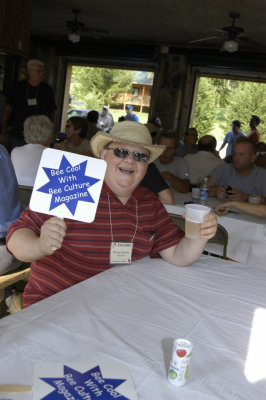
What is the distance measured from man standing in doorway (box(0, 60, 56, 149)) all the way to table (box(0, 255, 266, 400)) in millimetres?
4405

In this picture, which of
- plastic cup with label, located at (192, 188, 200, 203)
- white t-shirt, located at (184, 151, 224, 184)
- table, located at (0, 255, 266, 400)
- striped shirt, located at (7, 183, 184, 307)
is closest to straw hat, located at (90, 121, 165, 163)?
striped shirt, located at (7, 183, 184, 307)

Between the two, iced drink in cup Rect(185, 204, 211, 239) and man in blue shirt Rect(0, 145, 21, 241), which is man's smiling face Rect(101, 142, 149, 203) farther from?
man in blue shirt Rect(0, 145, 21, 241)

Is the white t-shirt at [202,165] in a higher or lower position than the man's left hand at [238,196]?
higher

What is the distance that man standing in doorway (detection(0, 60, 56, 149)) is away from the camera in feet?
18.1

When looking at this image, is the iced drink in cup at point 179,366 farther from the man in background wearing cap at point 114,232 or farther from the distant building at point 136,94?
the distant building at point 136,94

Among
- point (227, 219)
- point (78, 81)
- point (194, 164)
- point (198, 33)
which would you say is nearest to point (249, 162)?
point (227, 219)

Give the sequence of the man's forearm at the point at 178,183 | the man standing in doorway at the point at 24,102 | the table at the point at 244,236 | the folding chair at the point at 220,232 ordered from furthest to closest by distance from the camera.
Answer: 1. the man standing in doorway at the point at 24,102
2. the man's forearm at the point at 178,183
3. the table at the point at 244,236
4. the folding chair at the point at 220,232

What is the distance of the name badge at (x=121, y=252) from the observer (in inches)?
64.3

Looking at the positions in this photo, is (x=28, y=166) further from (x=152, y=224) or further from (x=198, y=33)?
(x=198, y=33)

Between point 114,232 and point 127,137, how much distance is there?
40cm

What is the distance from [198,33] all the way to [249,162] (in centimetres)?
557

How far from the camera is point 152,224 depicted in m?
1.79

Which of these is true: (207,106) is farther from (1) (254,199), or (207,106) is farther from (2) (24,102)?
(1) (254,199)

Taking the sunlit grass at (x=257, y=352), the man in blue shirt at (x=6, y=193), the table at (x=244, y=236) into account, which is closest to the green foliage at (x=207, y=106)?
the table at (x=244, y=236)
